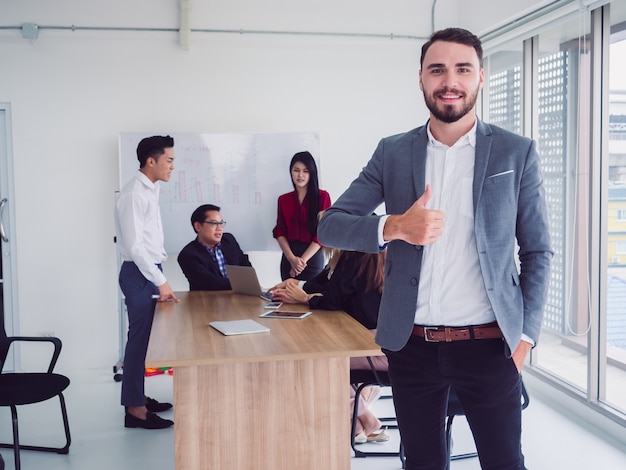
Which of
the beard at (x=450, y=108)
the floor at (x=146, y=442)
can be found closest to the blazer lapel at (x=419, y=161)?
the beard at (x=450, y=108)

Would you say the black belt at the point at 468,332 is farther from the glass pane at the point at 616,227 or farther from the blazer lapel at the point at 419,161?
the glass pane at the point at 616,227

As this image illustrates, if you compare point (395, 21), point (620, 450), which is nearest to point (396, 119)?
point (395, 21)

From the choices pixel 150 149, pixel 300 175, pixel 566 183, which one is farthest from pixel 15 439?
pixel 566 183

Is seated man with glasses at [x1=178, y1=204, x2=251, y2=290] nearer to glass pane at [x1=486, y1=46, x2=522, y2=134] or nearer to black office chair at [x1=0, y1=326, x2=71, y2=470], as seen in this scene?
black office chair at [x1=0, y1=326, x2=71, y2=470]

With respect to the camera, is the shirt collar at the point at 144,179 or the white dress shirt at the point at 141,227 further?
the shirt collar at the point at 144,179

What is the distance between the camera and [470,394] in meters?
1.64

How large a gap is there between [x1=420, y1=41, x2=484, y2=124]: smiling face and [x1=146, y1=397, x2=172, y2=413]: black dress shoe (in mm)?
3074

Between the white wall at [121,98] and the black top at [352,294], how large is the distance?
7.37 feet

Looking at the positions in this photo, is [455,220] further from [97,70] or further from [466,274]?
[97,70]

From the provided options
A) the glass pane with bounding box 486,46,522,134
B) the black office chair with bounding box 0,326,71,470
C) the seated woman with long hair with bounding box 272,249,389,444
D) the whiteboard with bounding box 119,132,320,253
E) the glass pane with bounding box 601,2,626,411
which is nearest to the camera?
the black office chair with bounding box 0,326,71,470

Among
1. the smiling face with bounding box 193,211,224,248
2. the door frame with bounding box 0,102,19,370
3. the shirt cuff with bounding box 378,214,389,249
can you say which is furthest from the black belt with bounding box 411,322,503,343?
the door frame with bounding box 0,102,19,370

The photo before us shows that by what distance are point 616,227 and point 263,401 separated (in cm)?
236

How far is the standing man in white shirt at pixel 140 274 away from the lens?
12.3 feet

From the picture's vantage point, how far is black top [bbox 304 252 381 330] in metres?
3.24
